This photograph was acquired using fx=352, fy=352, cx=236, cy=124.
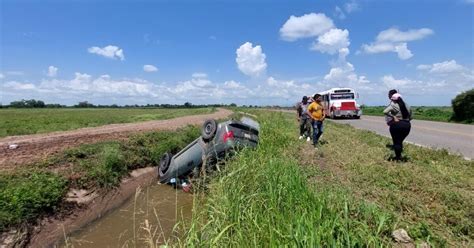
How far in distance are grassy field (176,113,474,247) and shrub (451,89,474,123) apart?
866 inches

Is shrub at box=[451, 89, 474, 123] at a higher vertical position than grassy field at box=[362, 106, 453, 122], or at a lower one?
higher

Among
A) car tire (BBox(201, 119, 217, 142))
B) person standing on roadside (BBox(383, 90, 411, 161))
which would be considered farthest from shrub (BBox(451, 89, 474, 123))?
car tire (BBox(201, 119, 217, 142))

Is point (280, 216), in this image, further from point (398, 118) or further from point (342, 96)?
point (342, 96)

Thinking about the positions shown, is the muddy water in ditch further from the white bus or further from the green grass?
the white bus

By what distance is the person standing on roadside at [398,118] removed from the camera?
26.9 feet

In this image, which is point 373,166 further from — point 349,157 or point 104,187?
point 104,187

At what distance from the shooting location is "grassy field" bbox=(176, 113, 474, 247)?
3.83m

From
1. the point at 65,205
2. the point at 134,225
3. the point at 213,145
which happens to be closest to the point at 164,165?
the point at 213,145

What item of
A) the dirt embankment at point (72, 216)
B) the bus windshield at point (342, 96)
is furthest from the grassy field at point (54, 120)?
the bus windshield at point (342, 96)

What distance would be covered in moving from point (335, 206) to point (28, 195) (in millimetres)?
5508

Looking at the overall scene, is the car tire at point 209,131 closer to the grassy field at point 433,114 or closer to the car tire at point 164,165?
the car tire at point 164,165

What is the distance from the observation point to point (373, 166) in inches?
309

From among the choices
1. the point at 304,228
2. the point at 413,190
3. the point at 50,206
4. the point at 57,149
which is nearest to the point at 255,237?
the point at 304,228

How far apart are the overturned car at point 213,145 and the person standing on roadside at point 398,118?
11.0ft
